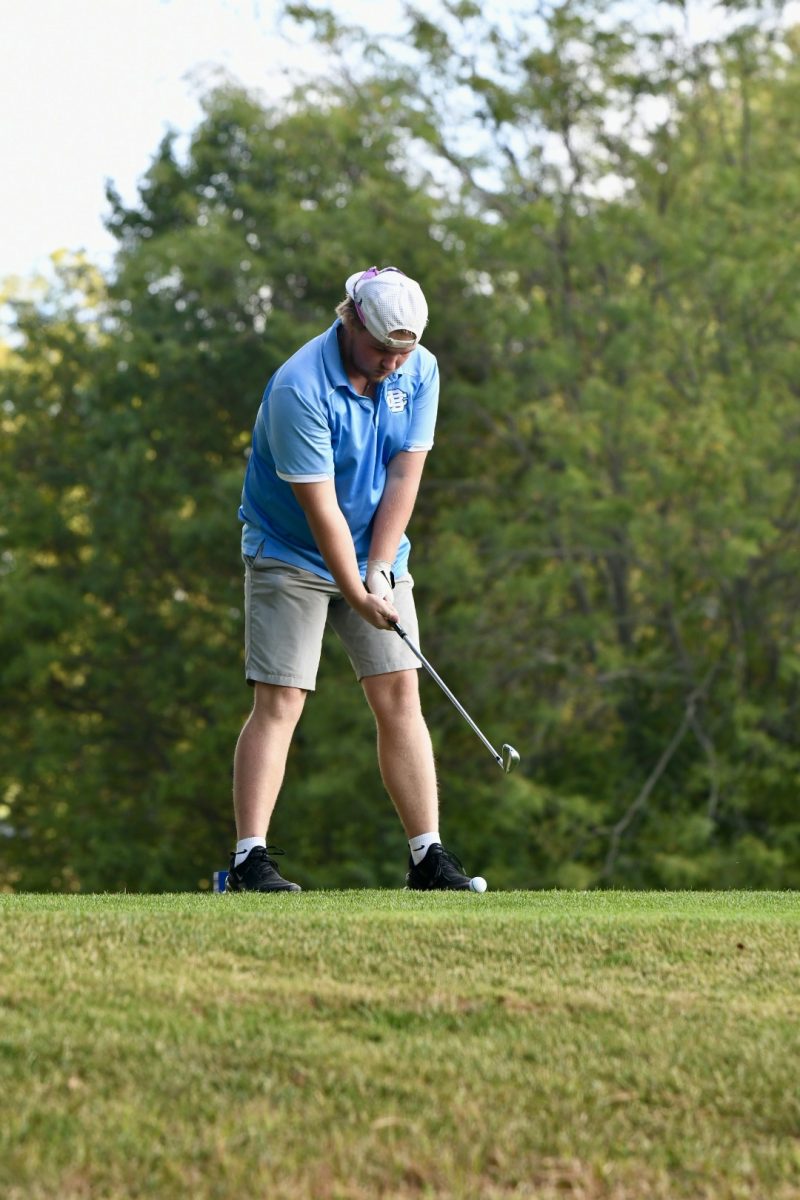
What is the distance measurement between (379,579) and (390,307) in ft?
3.14

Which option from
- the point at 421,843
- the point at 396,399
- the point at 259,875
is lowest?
the point at 259,875

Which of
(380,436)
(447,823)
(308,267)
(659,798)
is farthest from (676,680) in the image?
(380,436)

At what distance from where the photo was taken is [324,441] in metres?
5.58

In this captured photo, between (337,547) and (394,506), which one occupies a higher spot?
(394,506)

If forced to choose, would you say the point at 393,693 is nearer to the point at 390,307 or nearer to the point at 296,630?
the point at 296,630

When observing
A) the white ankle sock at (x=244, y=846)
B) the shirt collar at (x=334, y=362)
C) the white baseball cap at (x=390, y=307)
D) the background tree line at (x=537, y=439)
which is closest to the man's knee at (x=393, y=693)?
the white ankle sock at (x=244, y=846)

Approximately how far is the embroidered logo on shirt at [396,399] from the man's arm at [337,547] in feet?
1.29

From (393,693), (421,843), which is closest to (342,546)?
(393,693)

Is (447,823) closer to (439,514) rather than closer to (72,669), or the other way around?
(439,514)

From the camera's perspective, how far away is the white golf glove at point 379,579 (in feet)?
19.2

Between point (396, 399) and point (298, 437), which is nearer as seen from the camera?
point (298, 437)

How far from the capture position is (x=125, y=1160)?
3135 millimetres

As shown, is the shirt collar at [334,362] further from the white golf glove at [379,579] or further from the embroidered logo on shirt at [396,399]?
the white golf glove at [379,579]

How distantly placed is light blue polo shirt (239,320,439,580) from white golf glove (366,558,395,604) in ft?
0.44
